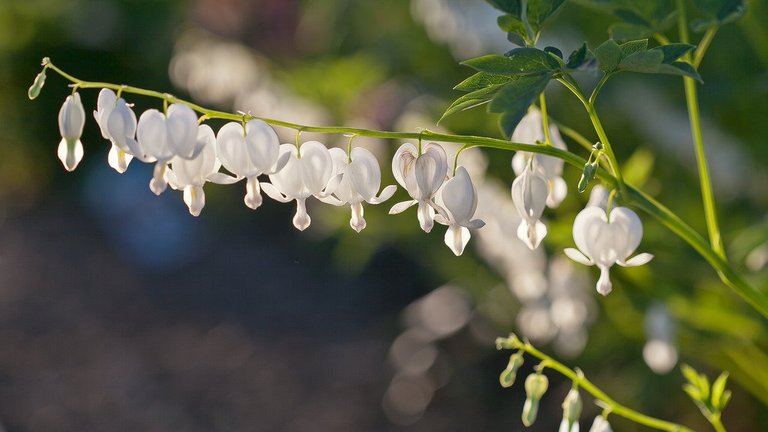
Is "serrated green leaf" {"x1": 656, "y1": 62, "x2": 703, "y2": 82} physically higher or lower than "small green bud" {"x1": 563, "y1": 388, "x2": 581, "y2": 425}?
higher

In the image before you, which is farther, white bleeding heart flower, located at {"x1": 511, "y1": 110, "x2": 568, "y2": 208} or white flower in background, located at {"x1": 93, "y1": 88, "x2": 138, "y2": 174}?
white bleeding heart flower, located at {"x1": 511, "y1": 110, "x2": 568, "y2": 208}

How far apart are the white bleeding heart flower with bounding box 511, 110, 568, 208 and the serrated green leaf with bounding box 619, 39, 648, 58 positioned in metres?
0.14

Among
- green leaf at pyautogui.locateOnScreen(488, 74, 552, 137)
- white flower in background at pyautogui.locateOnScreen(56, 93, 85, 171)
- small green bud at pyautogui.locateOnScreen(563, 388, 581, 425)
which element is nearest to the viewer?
green leaf at pyautogui.locateOnScreen(488, 74, 552, 137)

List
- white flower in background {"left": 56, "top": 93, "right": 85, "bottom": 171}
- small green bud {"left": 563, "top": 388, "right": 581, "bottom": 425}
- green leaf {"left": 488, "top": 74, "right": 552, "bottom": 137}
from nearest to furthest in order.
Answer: green leaf {"left": 488, "top": 74, "right": 552, "bottom": 137}, white flower in background {"left": 56, "top": 93, "right": 85, "bottom": 171}, small green bud {"left": 563, "top": 388, "right": 581, "bottom": 425}

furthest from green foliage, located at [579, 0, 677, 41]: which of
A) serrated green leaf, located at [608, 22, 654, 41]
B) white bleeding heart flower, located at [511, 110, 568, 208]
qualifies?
white bleeding heart flower, located at [511, 110, 568, 208]

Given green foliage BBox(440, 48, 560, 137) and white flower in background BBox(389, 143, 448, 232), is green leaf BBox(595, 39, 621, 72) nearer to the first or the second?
green foliage BBox(440, 48, 560, 137)

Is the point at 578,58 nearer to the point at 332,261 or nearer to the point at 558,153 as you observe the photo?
the point at 558,153

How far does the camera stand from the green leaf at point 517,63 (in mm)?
513

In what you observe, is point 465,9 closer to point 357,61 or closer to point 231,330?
point 357,61

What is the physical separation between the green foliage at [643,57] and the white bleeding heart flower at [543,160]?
0.48 feet

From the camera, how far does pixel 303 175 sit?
0.62 metres

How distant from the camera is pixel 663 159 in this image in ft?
5.83

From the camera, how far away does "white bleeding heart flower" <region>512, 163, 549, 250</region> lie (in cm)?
62

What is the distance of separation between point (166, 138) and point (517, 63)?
0.23 metres
